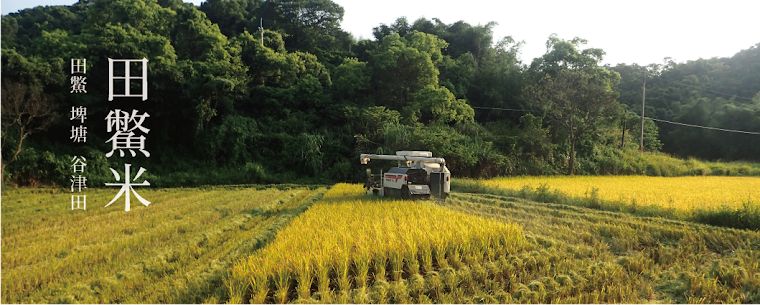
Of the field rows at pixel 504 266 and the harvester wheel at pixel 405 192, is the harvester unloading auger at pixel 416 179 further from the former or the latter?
the field rows at pixel 504 266

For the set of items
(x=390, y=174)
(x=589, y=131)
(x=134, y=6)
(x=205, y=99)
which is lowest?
(x=390, y=174)

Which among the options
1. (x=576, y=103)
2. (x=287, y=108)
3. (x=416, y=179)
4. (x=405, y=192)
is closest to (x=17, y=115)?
(x=287, y=108)

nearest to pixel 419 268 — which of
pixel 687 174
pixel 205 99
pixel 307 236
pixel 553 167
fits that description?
pixel 307 236

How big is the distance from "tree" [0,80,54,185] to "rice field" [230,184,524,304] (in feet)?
61.5

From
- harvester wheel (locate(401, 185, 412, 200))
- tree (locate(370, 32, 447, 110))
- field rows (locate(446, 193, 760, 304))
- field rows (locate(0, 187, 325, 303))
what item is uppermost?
tree (locate(370, 32, 447, 110))

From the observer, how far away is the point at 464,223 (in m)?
7.25


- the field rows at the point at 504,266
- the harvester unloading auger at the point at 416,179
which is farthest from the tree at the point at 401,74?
the field rows at the point at 504,266

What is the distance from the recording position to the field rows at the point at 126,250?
462 cm

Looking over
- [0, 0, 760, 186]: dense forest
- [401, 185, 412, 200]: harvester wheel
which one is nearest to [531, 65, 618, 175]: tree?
[0, 0, 760, 186]: dense forest

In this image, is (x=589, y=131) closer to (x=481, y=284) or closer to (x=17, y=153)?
(x=481, y=284)

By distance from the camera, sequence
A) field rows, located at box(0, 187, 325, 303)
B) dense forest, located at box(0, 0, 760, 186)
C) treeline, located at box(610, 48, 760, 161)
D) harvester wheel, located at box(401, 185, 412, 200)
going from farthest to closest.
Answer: treeline, located at box(610, 48, 760, 161) < dense forest, located at box(0, 0, 760, 186) < harvester wheel, located at box(401, 185, 412, 200) < field rows, located at box(0, 187, 325, 303)

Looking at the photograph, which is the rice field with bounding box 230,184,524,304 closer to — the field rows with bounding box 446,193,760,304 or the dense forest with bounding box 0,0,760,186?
the field rows with bounding box 446,193,760,304

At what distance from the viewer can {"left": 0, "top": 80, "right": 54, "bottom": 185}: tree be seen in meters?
17.3

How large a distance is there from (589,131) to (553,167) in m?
3.64
